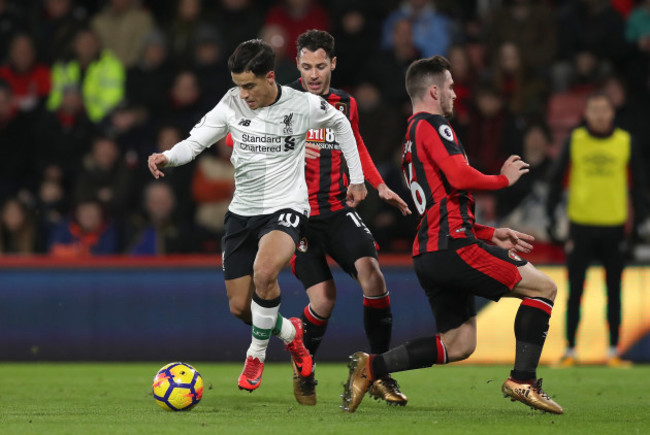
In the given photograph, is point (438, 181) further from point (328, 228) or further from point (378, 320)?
point (378, 320)

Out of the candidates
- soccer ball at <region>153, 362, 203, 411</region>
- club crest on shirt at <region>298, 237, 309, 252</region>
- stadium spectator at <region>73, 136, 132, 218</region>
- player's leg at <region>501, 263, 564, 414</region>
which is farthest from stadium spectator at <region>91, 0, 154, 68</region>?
player's leg at <region>501, 263, 564, 414</region>

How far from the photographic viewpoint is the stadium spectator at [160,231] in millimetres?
11578

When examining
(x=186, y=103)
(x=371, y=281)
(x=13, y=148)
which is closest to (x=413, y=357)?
(x=371, y=281)

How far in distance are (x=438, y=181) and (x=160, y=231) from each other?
5936 millimetres

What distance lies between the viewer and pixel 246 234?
270 inches

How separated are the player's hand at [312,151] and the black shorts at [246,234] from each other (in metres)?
0.66

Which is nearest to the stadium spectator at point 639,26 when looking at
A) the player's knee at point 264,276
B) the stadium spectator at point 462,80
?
the stadium spectator at point 462,80

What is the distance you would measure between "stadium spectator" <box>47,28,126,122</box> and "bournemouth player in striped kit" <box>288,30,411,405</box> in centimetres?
686

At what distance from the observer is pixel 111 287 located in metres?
10.3

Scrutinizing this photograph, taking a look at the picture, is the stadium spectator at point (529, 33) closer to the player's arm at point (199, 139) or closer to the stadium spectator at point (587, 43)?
the stadium spectator at point (587, 43)

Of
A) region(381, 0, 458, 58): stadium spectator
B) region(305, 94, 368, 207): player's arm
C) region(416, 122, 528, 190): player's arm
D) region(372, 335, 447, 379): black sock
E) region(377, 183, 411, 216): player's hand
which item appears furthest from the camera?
region(381, 0, 458, 58): stadium spectator

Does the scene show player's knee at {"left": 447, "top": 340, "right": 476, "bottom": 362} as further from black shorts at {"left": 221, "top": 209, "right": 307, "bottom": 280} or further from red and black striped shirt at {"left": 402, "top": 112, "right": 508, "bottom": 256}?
black shorts at {"left": 221, "top": 209, "right": 307, "bottom": 280}

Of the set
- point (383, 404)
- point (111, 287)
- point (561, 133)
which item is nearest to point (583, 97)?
point (561, 133)

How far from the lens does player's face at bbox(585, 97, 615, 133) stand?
9.90m
